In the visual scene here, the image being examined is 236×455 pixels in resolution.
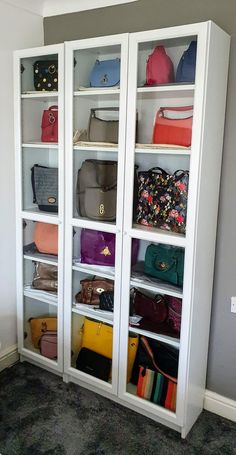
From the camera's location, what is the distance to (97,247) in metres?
2.49

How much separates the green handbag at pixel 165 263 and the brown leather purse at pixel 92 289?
11.8 inches

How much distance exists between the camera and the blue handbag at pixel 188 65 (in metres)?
1.99

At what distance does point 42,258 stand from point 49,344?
586 millimetres

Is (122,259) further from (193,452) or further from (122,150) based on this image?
(193,452)

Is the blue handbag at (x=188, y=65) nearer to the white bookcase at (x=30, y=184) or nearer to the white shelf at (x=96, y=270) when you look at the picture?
the white bookcase at (x=30, y=184)

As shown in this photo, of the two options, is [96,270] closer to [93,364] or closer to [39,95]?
[93,364]

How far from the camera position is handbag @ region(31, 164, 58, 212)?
260cm

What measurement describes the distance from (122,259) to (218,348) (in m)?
0.78

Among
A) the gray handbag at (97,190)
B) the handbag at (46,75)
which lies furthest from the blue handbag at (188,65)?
the handbag at (46,75)

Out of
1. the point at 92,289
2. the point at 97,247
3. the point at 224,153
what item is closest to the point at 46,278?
the point at 92,289

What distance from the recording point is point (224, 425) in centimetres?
234

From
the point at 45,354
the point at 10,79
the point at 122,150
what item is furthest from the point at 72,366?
the point at 10,79

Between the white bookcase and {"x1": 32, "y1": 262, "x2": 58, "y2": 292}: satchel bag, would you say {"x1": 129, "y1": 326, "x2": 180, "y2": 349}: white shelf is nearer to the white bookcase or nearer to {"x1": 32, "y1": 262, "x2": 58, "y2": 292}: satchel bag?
the white bookcase

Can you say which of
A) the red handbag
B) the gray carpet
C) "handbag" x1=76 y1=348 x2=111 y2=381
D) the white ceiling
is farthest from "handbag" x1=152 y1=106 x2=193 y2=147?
the gray carpet
